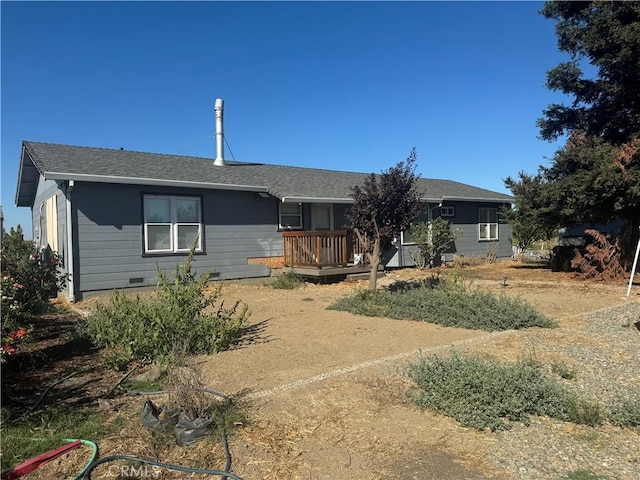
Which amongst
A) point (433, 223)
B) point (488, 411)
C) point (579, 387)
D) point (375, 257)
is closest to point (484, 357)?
point (579, 387)

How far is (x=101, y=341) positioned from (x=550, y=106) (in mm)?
15793

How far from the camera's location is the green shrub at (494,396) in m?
3.76

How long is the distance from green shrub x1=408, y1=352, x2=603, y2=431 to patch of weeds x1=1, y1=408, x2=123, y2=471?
2.68 meters

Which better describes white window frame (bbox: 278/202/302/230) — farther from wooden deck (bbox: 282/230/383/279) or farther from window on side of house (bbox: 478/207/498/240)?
window on side of house (bbox: 478/207/498/240)

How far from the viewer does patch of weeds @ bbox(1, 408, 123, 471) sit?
3.29 metres

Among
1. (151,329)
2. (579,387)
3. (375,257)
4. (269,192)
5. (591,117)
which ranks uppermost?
(591,117)

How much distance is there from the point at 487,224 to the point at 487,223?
0.05 metres

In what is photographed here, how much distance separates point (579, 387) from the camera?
4.62 m

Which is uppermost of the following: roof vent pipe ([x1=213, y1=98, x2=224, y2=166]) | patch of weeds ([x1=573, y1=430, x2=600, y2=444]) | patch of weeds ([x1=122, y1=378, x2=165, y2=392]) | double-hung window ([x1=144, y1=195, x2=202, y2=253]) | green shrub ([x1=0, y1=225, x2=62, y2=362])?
roof vent pipe ([x1=213, y1=98, x2=224, y2=166])

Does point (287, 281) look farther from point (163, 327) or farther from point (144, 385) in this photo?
point (144, 385)

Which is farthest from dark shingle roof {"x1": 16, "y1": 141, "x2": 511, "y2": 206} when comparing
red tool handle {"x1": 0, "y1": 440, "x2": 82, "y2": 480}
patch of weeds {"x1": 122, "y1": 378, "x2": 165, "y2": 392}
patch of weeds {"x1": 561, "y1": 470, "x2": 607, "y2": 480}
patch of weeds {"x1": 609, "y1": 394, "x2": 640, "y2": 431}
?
patch of weeds {"x1": 561, "y1": 470, "x2": 607, "y2": 480}

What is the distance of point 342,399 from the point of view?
4.20m

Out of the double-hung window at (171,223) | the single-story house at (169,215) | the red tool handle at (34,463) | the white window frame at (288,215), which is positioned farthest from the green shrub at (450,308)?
the red tool handle at (34,463)

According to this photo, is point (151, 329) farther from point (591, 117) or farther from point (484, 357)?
point (591, 117)
